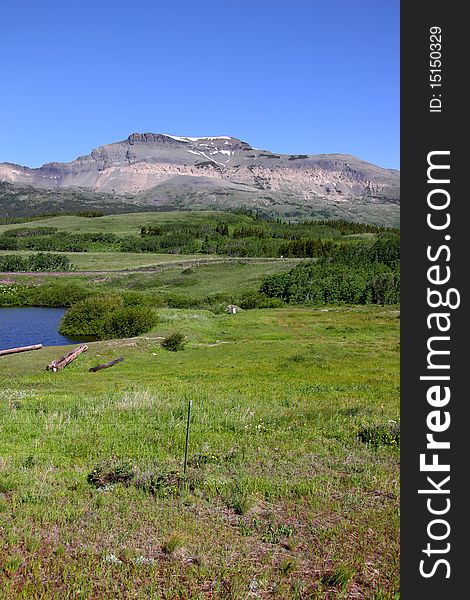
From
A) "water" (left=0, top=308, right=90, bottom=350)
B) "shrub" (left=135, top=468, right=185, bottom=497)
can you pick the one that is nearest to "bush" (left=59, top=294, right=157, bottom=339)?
"water" (left=0, top=308, right=90, bottom=350)

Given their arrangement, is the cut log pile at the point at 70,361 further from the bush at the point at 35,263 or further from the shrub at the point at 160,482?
the bush at the point at 35,263

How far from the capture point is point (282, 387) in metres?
30.2

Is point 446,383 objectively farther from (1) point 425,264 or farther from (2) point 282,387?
(2) point 282,387

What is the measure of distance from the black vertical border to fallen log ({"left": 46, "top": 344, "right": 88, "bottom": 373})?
3823 centimetres

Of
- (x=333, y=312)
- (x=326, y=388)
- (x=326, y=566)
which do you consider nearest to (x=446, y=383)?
(x=326, y=566)

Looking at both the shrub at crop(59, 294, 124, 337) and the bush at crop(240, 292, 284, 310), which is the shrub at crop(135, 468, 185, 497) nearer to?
the shrub at crop(59, 294, 124, 337)

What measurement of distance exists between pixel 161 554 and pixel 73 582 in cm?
167

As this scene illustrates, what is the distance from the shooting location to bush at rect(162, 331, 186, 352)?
168 feet

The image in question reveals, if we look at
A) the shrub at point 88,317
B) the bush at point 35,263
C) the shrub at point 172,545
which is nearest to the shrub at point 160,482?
the shrub at point 172,545

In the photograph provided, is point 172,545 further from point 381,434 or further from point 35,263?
point 35,263

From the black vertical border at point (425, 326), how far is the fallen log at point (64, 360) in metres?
38.2

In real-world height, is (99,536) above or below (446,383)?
below

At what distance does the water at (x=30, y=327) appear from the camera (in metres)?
66.5

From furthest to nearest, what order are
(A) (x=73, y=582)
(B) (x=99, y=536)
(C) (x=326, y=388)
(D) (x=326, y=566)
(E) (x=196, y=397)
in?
(C) (x=326, y=388) < (E) (x=196, y=397) < (B) (x=99, y=536) < (D) (x=326, y=566) < (A) (x=73, y=582)
